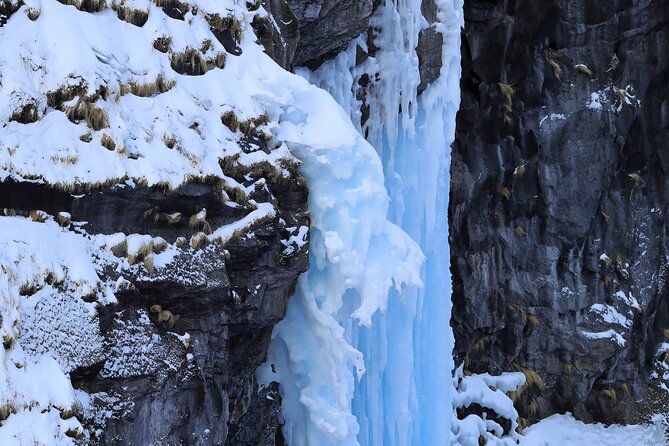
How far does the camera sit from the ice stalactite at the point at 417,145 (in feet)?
29.3

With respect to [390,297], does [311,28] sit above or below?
above

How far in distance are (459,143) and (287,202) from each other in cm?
797

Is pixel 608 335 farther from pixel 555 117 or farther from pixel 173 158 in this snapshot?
pixel 173 158

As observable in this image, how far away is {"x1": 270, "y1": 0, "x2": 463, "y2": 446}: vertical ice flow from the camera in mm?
6914

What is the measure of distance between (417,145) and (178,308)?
4.57 meters

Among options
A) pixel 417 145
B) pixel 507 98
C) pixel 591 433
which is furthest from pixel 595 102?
pixel 591 433

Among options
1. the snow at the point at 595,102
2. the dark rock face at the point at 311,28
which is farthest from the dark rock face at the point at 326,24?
the snow at the point at 595,102

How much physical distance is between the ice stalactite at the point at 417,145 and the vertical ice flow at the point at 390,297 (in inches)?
0.5

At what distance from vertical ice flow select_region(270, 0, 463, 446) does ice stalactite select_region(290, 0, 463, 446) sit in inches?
0.5

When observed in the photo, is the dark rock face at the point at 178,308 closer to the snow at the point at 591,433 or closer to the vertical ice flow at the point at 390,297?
the vertical ice flow at the point at 390,297

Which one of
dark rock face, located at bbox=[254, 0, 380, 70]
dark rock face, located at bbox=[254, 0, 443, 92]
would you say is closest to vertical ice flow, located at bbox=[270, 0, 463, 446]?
dark rock face, located at bbox=[254, 0, 443, 92]

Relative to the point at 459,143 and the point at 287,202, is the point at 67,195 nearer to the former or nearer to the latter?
the point at 287,202

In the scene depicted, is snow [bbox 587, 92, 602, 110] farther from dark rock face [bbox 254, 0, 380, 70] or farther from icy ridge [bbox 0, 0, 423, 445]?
icy ridge [bbox 0, 0, 423, 445]

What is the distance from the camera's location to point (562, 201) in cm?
1406
